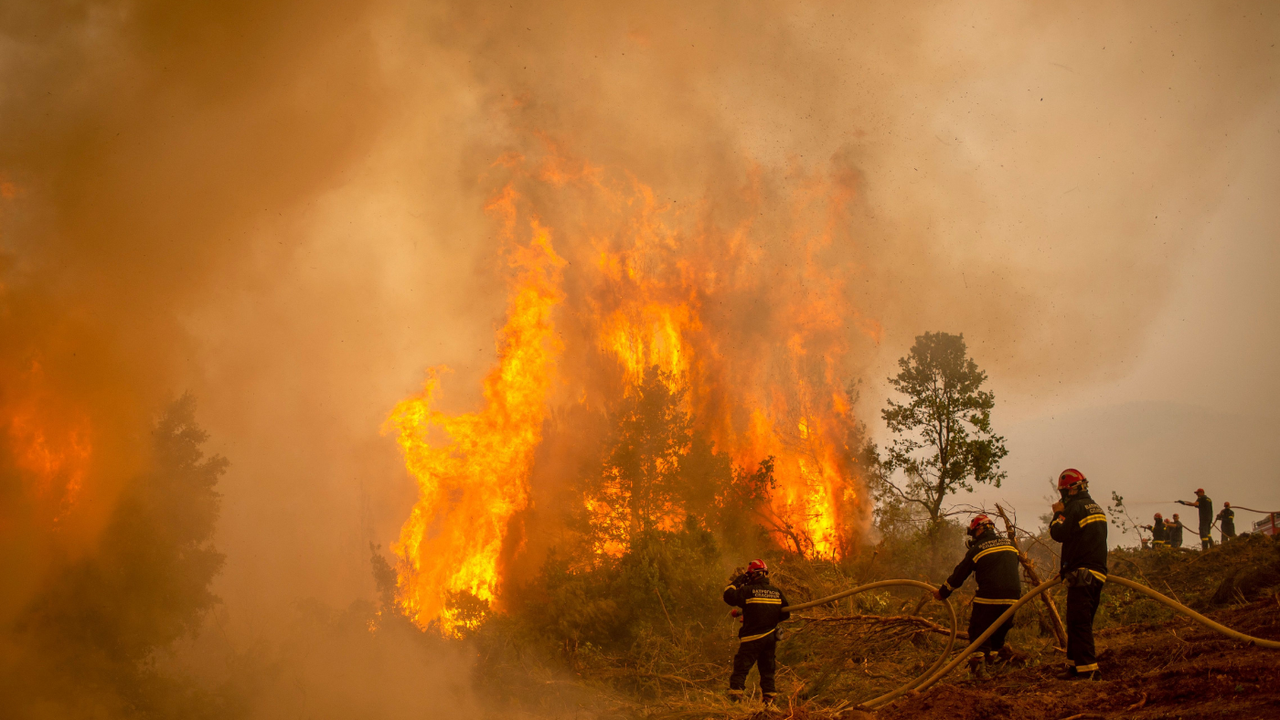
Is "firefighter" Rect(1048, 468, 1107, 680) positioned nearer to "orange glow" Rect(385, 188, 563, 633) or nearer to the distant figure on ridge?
the distant figure on ridge

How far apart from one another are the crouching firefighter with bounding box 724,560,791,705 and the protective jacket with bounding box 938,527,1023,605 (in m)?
2.35

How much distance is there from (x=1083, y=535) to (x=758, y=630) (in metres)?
4.28

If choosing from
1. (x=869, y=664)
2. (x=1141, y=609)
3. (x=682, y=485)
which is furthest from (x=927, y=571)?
(x=869, y=664)

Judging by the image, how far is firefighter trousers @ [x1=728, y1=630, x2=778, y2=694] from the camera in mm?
9516

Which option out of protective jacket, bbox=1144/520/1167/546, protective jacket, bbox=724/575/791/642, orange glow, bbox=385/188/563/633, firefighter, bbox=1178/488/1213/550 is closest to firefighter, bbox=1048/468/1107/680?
protective jacket, bbox=724/575/791/642

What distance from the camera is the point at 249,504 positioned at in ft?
91.1

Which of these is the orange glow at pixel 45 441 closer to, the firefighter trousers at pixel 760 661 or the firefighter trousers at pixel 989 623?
the firefighter trousers at pixel 760 661

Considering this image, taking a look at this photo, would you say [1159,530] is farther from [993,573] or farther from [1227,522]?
[993,573]

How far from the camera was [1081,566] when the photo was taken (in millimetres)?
7246

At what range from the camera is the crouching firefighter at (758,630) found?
31.3 ft

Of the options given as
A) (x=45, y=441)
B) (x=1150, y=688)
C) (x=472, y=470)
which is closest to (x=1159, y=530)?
(x=1150, y=688)

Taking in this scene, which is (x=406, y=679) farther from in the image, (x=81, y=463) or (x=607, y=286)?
(x=607, y=286)

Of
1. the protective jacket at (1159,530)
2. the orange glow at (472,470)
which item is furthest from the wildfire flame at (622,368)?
the protective jacket at (1159,530)

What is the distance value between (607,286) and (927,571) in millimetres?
16007
